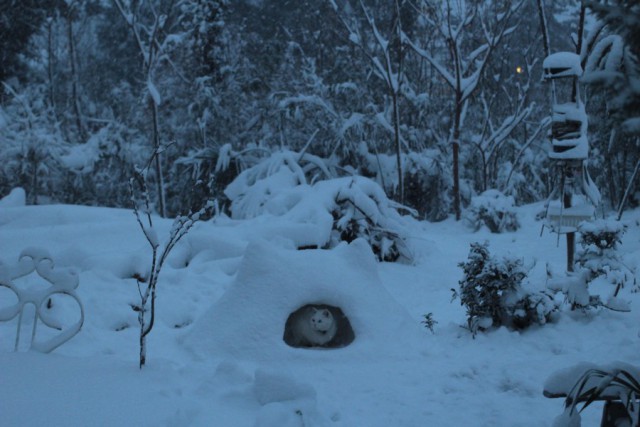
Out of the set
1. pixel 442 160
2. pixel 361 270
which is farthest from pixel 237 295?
pixel 442 160

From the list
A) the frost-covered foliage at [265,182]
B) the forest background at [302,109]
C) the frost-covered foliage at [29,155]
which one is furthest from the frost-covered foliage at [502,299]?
the frost-covered foliage at [29,155]

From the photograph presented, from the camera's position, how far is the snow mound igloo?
4.78 metres

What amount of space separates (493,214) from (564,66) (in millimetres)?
6264

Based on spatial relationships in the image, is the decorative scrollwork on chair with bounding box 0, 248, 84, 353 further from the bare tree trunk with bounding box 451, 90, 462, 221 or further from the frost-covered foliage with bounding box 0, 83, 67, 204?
the frost-covered foliage with bounding box 0, 83, 67, 204

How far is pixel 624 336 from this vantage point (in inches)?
198

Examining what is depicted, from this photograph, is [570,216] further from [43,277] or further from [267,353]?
[43,277]

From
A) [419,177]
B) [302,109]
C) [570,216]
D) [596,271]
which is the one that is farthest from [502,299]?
[302,109]

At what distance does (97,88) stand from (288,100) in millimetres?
13153

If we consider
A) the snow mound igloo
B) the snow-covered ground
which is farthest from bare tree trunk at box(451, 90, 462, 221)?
the snow mound igloo

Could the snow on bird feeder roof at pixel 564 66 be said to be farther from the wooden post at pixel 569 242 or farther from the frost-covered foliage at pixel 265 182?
the frost-covered foliage at pixel 265 182

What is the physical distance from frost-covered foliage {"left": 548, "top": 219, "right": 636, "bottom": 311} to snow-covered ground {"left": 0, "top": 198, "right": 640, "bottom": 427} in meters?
0.18

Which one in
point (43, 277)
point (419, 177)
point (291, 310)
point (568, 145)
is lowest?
point (291, 310)

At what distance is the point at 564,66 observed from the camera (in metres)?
6.75

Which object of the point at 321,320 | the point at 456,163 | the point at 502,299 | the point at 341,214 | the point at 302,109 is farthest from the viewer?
the point at 302,109
